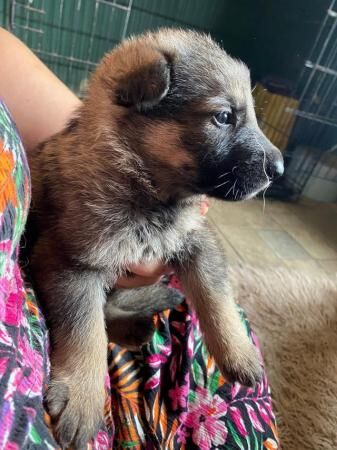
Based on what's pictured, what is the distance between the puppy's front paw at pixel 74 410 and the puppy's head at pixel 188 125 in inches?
19.9

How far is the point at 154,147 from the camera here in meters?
0.97

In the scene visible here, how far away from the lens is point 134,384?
110 centimetres

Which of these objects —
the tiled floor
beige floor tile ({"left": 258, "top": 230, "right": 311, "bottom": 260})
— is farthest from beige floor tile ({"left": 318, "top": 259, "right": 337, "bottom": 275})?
beige floor tile ({"left": 258, "top": 230, "right": 311, "bottom": 260})

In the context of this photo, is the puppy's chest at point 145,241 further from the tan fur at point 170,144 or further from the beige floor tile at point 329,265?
the beige floor tile at point 329,265

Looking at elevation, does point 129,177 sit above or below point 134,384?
above

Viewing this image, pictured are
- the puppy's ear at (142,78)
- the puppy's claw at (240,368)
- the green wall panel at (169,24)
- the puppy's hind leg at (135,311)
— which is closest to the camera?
the puppy's ear at (142,78)

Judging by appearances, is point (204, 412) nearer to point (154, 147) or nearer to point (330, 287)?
point (154, 147)

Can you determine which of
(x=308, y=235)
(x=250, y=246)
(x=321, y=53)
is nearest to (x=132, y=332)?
(x=250, y=246)

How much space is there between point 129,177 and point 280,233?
2.41 meters

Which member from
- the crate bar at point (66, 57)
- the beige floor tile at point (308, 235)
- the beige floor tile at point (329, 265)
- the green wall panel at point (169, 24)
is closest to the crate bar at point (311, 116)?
the green wall panel at point (169, 24)

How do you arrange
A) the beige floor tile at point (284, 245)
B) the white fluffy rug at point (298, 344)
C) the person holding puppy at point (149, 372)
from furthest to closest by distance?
the beige floor tile at point (284, 245)
the white fluffy rug at point (298, 344)
the person holding puppy at point (149, 372)

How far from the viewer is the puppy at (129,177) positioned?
0.93m

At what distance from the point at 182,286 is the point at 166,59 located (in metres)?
0.62

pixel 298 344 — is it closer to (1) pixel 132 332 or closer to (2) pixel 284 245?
(1) pixel 132 332
